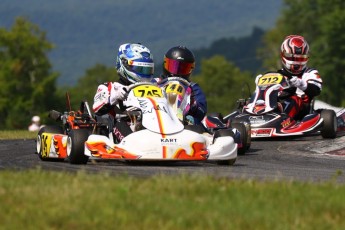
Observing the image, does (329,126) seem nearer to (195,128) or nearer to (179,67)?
(179,67)

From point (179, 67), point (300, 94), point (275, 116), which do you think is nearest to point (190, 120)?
point (179, 67)

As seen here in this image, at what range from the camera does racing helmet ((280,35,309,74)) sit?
74.3ft

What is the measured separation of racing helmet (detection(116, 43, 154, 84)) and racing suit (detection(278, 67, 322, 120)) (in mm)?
5615

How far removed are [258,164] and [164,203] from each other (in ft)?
21.6

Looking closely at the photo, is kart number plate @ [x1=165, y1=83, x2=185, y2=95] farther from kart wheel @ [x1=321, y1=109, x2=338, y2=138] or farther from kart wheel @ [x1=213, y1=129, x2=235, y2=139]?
kart wheel @ [x1=321, y1=109, x2=338, y2=138]

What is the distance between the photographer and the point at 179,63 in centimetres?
1802

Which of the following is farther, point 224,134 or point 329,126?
point 329,126

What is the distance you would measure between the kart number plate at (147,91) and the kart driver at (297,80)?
618cm

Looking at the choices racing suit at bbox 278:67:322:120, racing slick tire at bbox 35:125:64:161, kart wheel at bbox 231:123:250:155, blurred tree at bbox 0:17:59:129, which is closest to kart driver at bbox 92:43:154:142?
racing slick tire at bbox 35:125:64:161

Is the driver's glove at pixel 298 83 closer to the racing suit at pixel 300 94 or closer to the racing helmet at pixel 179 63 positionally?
the racing suit at pixel 300 94

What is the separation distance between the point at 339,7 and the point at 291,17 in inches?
485

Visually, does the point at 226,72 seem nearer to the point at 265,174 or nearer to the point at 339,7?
the point at 339,7

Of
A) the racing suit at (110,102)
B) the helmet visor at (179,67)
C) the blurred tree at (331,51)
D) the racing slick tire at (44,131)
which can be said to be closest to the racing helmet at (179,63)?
the helmet visor at (179,67)

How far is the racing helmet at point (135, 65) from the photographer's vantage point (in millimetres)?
16859
